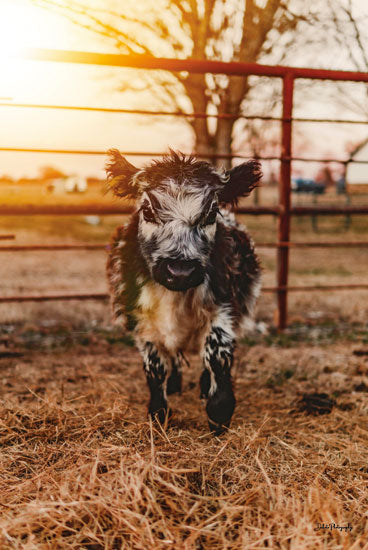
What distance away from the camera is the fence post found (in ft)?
13.8

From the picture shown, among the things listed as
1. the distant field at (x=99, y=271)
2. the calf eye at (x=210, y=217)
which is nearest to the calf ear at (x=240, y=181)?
the calf eye at (x=210, y=217)

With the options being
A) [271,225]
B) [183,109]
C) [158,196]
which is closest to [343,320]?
[158,196]

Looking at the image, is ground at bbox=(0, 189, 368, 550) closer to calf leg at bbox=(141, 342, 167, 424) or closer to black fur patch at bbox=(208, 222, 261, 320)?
calf leg at bbox=(141, 342, 167, 424)

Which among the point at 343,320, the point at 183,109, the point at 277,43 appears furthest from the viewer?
the point at 183,109

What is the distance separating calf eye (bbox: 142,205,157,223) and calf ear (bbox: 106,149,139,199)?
16 centimetres

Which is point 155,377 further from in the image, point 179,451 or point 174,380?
point 179,451

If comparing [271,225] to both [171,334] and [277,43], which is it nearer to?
[277,43]

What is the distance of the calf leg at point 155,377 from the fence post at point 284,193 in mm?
2009

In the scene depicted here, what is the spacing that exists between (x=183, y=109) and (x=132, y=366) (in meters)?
7.45

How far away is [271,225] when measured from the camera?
16.5m

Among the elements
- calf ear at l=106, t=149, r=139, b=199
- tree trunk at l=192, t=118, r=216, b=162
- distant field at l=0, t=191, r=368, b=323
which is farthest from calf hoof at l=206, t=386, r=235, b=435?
tree trunk at l=192, t=118, r=216, b=162

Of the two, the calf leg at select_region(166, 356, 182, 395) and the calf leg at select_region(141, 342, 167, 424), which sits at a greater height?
the calf leg at select_region(141, 342, 167, 424)

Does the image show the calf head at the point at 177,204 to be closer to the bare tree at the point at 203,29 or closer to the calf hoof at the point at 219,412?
the calf hoof at the point at 219,412

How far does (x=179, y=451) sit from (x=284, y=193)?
283cm
